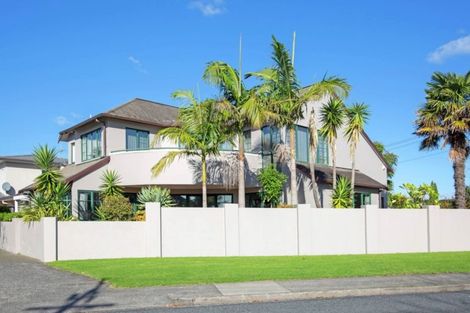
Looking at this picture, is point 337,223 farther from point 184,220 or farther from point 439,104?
point 439,104

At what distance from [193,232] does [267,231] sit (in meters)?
2.94

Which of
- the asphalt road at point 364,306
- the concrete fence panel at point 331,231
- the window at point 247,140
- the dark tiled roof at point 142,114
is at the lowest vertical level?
the asphalt road at point 364,306

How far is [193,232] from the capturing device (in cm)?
1939

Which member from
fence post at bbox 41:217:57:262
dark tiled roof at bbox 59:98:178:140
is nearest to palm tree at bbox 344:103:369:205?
dark tiled roof at bbox 59:98:178:140

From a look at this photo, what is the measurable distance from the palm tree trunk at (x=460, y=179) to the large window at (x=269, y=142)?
8.64 m

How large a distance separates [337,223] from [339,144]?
31.6 feet

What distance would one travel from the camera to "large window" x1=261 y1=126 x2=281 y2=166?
26.1 m

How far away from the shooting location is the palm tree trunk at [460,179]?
2481 centimetres

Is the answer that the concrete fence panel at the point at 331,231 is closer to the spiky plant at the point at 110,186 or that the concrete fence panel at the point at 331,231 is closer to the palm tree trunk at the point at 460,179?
the palm tree trunk at the point at 460,179

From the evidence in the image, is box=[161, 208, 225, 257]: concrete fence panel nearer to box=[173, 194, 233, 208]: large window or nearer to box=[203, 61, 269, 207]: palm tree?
box=[203, 61, 269, 207]: palm tree

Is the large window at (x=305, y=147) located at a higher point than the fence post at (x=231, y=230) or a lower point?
higher

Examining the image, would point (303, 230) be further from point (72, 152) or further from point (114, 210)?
point (72, 152)

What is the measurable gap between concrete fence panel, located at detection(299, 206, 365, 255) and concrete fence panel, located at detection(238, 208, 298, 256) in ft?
1.35

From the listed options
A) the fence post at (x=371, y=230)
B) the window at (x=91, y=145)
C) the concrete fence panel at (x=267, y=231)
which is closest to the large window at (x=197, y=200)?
the window at (x=91, y=145)
